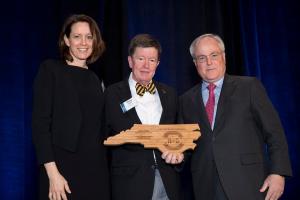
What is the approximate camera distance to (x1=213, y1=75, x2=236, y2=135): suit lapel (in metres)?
2.36

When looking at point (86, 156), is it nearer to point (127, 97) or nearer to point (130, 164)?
point (130, 164)

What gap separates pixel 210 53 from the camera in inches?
99.5

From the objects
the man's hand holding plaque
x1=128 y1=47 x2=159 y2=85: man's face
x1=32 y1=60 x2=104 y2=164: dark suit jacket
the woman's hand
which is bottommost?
the woman's hand

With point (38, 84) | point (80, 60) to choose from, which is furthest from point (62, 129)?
point (80, 60)

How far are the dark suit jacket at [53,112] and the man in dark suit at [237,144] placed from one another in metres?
0.77

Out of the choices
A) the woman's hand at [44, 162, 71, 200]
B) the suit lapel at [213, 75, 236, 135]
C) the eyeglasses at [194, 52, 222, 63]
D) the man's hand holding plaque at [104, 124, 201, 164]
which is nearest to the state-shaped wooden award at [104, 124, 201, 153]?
the man's hand holding plaque at [104, 124, 201, 164]

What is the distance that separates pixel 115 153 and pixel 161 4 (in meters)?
1.74

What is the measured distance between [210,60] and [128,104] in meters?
0.60

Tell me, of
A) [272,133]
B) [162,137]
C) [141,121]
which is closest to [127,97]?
[141,121]

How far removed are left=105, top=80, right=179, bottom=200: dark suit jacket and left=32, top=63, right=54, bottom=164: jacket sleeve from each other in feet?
1.33

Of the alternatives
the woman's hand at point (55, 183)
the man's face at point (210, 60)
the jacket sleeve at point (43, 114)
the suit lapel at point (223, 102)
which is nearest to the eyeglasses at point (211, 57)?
the man's face at point (210, 60)

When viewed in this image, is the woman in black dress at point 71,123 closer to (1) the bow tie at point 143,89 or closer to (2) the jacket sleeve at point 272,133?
(1) the bow tie at point 143,89

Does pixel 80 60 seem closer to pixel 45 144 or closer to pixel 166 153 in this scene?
pixel 45 144

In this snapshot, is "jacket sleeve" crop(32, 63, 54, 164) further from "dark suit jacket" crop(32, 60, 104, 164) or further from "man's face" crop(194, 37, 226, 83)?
"man's face" crop(194, 37, 226, 83)
